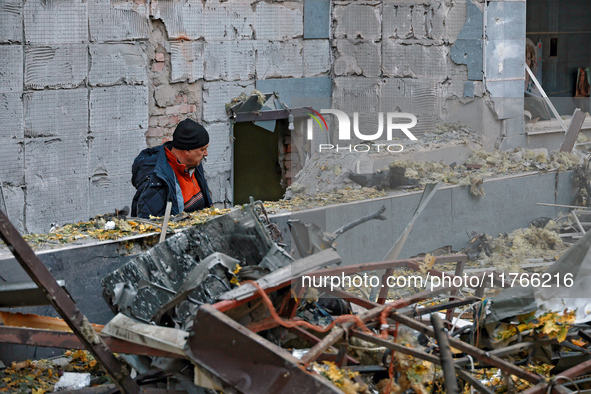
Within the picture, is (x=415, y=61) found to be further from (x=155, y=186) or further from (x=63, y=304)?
(x=63, y=304)

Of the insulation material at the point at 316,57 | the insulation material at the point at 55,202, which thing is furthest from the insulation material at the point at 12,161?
the insulation material at the point at 316,57

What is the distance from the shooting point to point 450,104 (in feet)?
27.9

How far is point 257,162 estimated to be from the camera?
8.43 m

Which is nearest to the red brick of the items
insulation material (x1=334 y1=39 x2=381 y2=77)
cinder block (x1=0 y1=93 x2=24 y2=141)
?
cinder block (x1=0 y1=93 x2=24 y2=141)

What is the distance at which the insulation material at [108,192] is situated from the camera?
21.4 ft

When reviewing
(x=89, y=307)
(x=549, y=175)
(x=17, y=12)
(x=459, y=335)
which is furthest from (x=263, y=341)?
(x=549, y=175)

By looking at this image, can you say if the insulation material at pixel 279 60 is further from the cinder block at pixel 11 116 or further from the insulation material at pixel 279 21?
the cinder block at pixel 11 116

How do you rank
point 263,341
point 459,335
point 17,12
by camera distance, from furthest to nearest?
point 17,12 → point 459,335 → point 263,341

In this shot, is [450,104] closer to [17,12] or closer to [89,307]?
[17,12]

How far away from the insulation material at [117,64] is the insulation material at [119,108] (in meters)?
0.09

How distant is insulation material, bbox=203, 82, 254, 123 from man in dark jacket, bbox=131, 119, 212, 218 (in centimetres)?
262

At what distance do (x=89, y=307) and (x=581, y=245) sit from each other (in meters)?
2.95

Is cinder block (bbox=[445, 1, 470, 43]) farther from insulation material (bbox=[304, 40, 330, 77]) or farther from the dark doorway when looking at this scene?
the dark doorway

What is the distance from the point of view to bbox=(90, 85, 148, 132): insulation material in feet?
21.2
